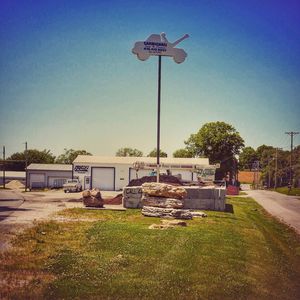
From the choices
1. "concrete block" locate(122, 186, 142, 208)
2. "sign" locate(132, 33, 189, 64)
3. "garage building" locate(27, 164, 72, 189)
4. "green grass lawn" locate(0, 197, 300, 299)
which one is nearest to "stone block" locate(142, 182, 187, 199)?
"concrete block" locate(122, 186, 142, 208)

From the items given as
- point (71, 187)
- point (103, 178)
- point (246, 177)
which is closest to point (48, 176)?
point (103, 178)

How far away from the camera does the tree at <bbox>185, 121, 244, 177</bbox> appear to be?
69.2 m

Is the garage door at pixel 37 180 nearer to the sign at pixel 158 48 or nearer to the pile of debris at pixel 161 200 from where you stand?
the pile of debris at pixel 161 200

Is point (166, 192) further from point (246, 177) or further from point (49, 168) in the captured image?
point (246, 177)

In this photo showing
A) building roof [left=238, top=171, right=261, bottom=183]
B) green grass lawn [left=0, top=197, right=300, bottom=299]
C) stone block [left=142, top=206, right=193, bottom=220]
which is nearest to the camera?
green grass lawn [left=0, top=197, right=300, bottom=299]

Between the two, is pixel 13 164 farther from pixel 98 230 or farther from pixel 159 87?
pixel 98 230

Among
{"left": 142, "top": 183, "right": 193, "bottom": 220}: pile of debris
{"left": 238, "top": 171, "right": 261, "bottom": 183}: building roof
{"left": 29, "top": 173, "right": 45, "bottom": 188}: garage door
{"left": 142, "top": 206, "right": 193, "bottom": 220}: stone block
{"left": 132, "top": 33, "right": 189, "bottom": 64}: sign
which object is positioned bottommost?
{"left": 238, "top": 171, "right": 261, "bottom": 183}: building roof

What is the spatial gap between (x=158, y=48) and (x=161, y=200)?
9125 millimetres

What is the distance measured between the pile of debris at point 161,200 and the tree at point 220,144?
5115 centimetres

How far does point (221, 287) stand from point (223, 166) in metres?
62.6

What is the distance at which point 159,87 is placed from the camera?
22.2 metres

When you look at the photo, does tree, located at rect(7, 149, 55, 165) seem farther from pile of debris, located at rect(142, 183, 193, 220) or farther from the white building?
pile of debris, located at rect(142, 183, 193, 220)

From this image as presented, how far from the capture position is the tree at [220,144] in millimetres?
69188

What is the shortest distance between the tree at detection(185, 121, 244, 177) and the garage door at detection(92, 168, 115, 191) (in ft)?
89.8
